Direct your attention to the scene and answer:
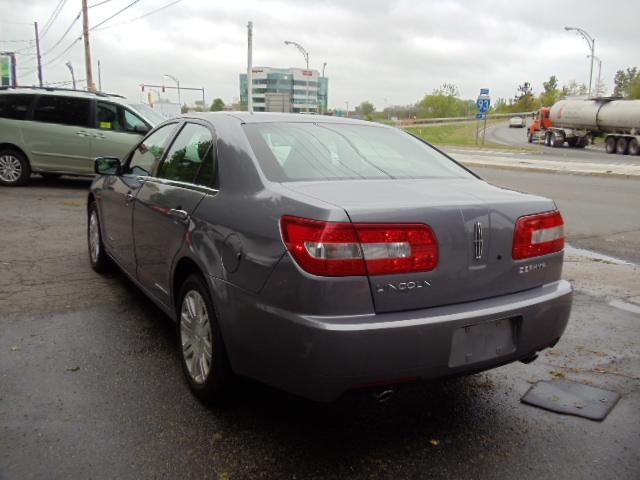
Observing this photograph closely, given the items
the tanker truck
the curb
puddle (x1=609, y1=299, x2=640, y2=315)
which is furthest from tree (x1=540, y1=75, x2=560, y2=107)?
puddle (x1=609, y1=299, x2=640, y2=315)

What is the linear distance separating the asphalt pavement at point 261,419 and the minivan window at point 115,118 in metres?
7.80

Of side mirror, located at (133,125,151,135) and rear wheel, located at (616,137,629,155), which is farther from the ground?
side mirror, located at (133,125,151,135)

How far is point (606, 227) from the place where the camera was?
9477 mm

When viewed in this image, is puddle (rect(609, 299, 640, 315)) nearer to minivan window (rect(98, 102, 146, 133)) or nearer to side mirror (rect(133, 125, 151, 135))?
side mirror (rect(133, 125, 151, 135))

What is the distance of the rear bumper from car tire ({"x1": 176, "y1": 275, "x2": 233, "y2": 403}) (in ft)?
0.52

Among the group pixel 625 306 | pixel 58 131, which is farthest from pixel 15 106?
pixel 625 306

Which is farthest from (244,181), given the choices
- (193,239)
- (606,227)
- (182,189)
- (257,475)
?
(606,227)

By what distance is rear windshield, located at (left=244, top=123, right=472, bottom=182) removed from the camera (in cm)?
311

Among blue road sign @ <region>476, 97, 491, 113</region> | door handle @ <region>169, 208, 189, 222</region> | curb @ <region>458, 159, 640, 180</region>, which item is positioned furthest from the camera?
blue road sign @ <region>476, 97, 491, 113</region>

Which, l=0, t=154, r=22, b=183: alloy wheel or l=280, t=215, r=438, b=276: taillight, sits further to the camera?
l=0, t=154, r=22, b=183: alloy wheel

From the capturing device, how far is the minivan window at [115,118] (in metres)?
11.9

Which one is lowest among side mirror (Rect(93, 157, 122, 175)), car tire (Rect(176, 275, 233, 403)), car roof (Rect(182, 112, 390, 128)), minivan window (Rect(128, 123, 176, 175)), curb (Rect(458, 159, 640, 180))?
curb (Rect(458, 159, 640, 180))

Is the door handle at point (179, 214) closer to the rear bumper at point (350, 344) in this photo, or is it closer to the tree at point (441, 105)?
the rear bumper at point (350, 344)

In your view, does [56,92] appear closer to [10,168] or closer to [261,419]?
[10,168]
